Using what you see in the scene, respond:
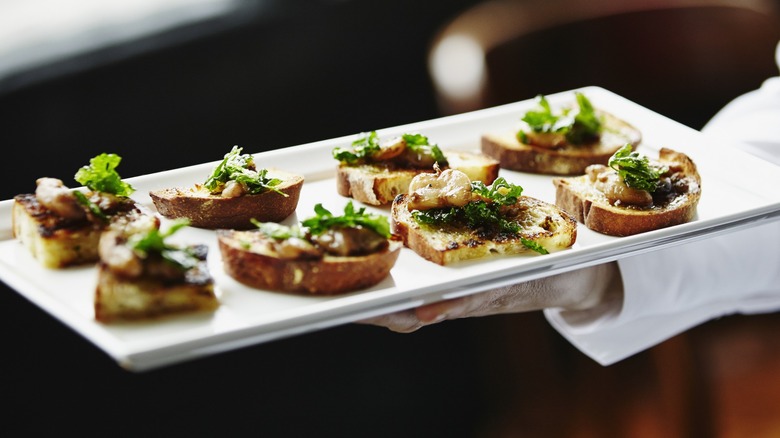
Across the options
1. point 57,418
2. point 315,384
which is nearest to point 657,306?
point 315,384

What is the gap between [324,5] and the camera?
233 inches

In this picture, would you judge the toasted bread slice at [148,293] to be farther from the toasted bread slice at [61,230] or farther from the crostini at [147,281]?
the toasted bread slice at [61,230]

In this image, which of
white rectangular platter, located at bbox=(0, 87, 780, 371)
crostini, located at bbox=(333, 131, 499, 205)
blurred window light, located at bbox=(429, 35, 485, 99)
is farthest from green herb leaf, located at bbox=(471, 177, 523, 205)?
blurred window light, located at bbox=(429, 35, 485, 99)

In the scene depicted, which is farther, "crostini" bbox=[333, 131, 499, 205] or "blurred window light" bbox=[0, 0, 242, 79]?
"blurred window light" bbox=[0, 0, 242, 79]

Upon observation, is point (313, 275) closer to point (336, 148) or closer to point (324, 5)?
point (336, 148)

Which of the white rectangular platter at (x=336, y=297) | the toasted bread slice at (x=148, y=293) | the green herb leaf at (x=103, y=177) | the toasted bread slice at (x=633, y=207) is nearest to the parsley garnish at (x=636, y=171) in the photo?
the toasted bread slice at (x=633, y=207)

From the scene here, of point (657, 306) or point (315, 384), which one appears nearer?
point (657, 306)

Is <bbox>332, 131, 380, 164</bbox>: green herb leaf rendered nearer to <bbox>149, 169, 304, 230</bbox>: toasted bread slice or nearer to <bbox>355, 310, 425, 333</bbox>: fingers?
<bbox>149, 169, 304, 230</bbox>: toasted bread slice

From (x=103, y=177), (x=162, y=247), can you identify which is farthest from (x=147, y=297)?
(x=103, y=177)

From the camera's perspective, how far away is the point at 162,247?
2.14 metres

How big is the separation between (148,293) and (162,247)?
12 cm

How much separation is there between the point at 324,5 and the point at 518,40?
172 cm

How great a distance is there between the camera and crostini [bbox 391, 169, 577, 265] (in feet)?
8.05

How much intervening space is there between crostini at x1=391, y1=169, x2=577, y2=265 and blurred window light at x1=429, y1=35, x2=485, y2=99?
1712mm
